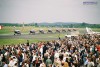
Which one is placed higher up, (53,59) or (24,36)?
(24,36)

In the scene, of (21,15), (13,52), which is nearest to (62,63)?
(13,52)

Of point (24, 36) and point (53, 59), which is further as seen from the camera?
point (24, 36)

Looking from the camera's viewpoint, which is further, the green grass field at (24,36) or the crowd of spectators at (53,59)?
the green grass field at (24,36)

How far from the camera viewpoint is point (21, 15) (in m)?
15.1

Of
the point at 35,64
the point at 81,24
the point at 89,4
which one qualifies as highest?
the point at 89,4

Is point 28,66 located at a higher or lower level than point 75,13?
lower

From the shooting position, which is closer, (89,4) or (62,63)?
(62,63)

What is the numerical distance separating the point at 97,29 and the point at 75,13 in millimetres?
1656

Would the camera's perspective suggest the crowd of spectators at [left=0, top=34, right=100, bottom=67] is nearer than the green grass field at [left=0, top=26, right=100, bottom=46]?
Yes

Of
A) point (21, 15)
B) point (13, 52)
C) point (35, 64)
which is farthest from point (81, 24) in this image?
point (35, 64)

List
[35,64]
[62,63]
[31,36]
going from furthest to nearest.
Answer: [31,36] < [35,64] < [62,63]

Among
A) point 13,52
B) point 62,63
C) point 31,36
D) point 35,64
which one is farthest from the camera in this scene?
point 31,36

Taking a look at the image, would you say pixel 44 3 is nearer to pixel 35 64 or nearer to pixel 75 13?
pixel 75 13

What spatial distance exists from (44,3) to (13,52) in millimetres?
4431
